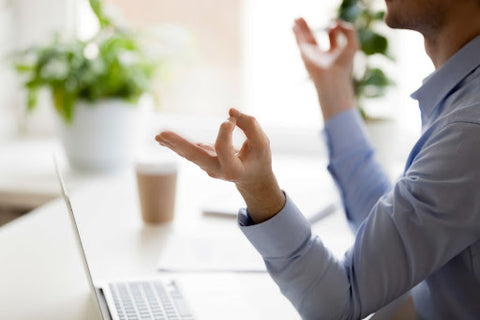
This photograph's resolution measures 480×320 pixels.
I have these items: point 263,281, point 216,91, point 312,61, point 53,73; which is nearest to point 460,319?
point 263,281

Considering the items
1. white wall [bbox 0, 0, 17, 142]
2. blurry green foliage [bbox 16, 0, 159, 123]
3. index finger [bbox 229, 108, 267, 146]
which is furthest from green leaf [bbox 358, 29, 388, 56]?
white wall [bbox 0, 0, 17, 142]

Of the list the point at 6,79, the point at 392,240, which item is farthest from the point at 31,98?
the point at 392,240

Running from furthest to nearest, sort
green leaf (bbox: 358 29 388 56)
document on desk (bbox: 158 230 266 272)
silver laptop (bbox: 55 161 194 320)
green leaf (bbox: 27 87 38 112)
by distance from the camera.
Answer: green leaf (bbox: 27 87 38 112)
green leaf (bbox: 358 29 388 56)
document on desk (bbox: 158 230 266 272)
silver laptop (bbox: 55 161 194 320)

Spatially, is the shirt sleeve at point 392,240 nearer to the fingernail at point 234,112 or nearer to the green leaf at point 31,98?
the fingernail at point 234,112

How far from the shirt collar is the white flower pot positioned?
3.30ft

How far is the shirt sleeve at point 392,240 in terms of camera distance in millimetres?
892

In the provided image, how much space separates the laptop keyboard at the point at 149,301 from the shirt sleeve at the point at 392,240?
164 millimetres

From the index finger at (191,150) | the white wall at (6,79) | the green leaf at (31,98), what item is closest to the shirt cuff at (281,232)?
the index finger at (191,150)

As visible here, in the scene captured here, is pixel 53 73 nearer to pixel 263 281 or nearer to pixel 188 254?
pixel 188 254

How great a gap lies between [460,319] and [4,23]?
5.92 ft

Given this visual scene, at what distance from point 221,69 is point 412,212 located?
154cm

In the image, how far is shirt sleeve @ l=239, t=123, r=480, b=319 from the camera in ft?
2.93

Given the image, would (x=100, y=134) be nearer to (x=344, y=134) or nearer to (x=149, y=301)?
(x=344, y=134)

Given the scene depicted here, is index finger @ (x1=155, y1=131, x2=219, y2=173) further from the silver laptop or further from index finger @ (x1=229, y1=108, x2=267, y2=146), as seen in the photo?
the silver laptop
